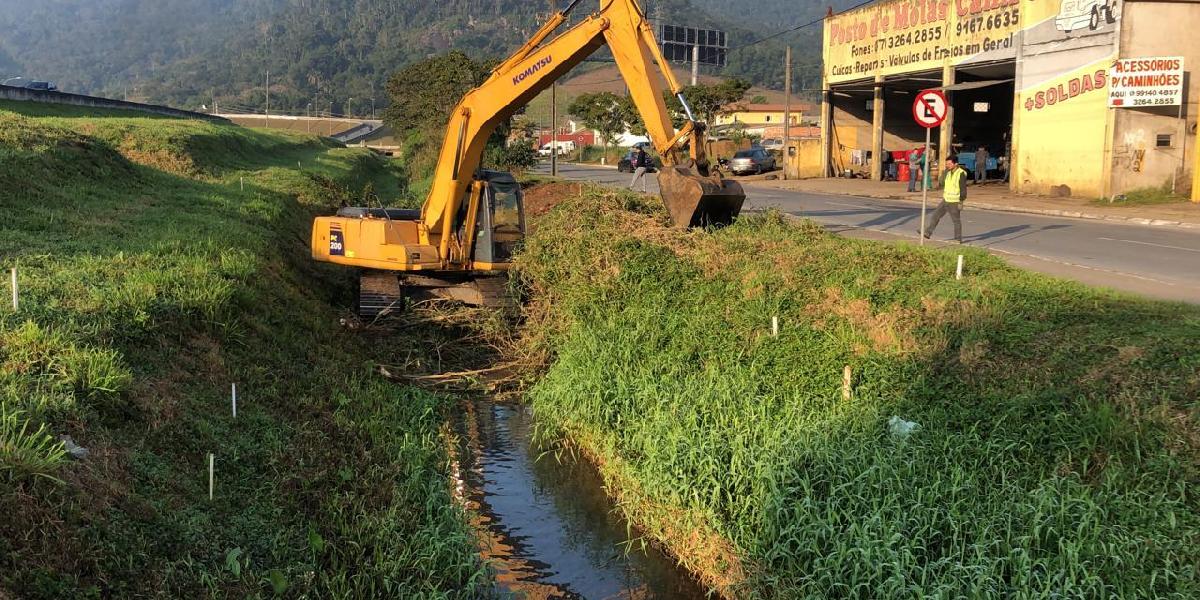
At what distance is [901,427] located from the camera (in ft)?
23.2

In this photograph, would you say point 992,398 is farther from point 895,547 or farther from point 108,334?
point 108,334

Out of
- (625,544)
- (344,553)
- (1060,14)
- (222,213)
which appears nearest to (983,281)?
(625,544)

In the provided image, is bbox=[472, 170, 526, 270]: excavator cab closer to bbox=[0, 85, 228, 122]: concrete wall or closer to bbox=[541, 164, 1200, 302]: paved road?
bbox=[541, 164, 1200, 302]: paved road

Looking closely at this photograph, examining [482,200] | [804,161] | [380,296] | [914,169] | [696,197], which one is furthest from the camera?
[804,161]

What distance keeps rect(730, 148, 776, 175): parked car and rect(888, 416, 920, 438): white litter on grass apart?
143 ft

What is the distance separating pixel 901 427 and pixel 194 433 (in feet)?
17.3

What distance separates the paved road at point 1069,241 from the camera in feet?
42.3

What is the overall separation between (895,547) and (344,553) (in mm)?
3568

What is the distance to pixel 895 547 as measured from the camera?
5750 millimetres

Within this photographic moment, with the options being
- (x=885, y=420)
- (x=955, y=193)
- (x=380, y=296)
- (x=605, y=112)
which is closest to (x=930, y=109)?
(x=955, y=193)

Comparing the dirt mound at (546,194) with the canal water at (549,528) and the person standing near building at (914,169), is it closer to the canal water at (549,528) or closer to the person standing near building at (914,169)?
the person standing near building at (914,169)

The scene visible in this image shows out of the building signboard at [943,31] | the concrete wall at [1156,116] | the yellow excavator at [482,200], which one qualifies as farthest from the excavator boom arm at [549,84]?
the building signboard at [943,31]

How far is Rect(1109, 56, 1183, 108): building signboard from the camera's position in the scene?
25984mm

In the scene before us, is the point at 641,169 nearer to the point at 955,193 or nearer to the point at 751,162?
the point at 955,193
